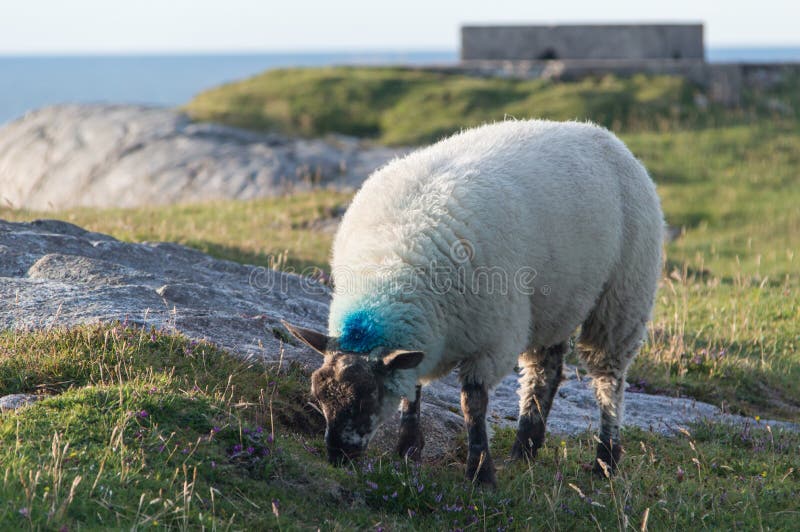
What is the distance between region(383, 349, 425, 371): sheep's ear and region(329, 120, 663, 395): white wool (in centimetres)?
17

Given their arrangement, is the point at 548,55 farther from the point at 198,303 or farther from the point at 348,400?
the point at 348,400

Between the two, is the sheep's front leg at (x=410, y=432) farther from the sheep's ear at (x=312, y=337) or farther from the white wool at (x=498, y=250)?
the sheep's ear at (x=312, y=337)

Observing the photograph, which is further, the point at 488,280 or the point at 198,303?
the point at 198,303

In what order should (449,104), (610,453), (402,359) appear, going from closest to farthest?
1. (402,359)
2. (610,453)
3. (449,104)

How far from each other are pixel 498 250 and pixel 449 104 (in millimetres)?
21002

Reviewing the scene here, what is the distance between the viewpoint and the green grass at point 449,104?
24766 millimetres

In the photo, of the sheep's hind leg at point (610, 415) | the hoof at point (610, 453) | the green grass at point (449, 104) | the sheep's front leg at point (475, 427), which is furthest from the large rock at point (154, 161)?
the sheep's front leg at point (475, 427)

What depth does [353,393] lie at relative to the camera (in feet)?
17.7

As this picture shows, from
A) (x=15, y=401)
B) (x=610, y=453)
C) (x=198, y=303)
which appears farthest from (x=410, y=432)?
(x=15, y=401)

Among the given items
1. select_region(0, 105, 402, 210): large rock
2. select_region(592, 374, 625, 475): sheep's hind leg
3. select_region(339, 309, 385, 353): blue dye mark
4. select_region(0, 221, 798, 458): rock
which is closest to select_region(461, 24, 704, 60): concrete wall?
select_region(0, 105, 402, 210): large rock

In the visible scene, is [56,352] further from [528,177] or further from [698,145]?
[698,145]

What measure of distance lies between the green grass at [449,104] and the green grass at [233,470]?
18.2 meters

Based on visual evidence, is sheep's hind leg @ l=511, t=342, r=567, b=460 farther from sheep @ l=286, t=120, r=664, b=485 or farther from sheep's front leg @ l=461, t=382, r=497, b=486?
sheep's front leg @ l=461, t=382, r=497, b=486

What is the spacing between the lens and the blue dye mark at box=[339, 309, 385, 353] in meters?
5.56
